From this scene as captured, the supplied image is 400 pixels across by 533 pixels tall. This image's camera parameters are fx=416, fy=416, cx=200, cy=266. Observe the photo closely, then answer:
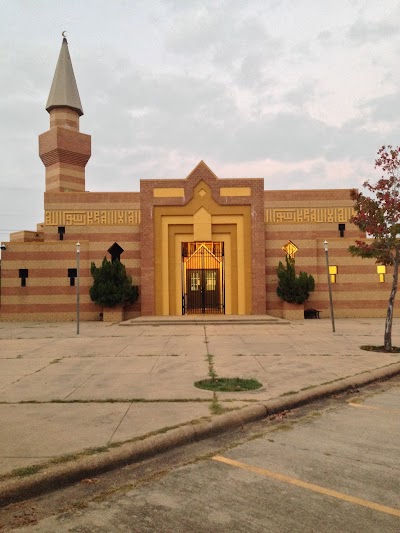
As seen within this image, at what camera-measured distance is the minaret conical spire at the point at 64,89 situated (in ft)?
108

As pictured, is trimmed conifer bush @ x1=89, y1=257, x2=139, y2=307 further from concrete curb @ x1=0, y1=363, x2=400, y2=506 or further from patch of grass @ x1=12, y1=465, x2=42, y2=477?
patch of grass @ x1=12, y1=465, x2=42, y2=477

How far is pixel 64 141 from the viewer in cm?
3155

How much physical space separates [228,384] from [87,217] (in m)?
22.0

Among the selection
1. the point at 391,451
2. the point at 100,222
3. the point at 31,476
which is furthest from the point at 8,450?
the point at 100,222

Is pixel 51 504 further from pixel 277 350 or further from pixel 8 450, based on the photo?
pixel 277 350

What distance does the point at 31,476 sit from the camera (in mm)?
3854

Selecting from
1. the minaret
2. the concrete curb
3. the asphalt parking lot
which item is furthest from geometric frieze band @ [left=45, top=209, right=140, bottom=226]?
the asphalt parking lot

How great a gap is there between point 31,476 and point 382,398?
19.5ft

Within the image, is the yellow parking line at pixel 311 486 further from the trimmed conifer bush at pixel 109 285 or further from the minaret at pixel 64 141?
the minaret at pixel 64 141

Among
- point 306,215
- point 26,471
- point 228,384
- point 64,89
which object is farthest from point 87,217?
point 26,471

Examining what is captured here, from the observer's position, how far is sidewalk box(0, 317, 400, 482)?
5238mm

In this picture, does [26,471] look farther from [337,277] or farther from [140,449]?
[337,277]

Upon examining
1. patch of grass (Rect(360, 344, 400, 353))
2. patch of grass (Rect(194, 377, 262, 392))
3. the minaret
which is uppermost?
the minaret

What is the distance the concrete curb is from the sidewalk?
32 centimetres
